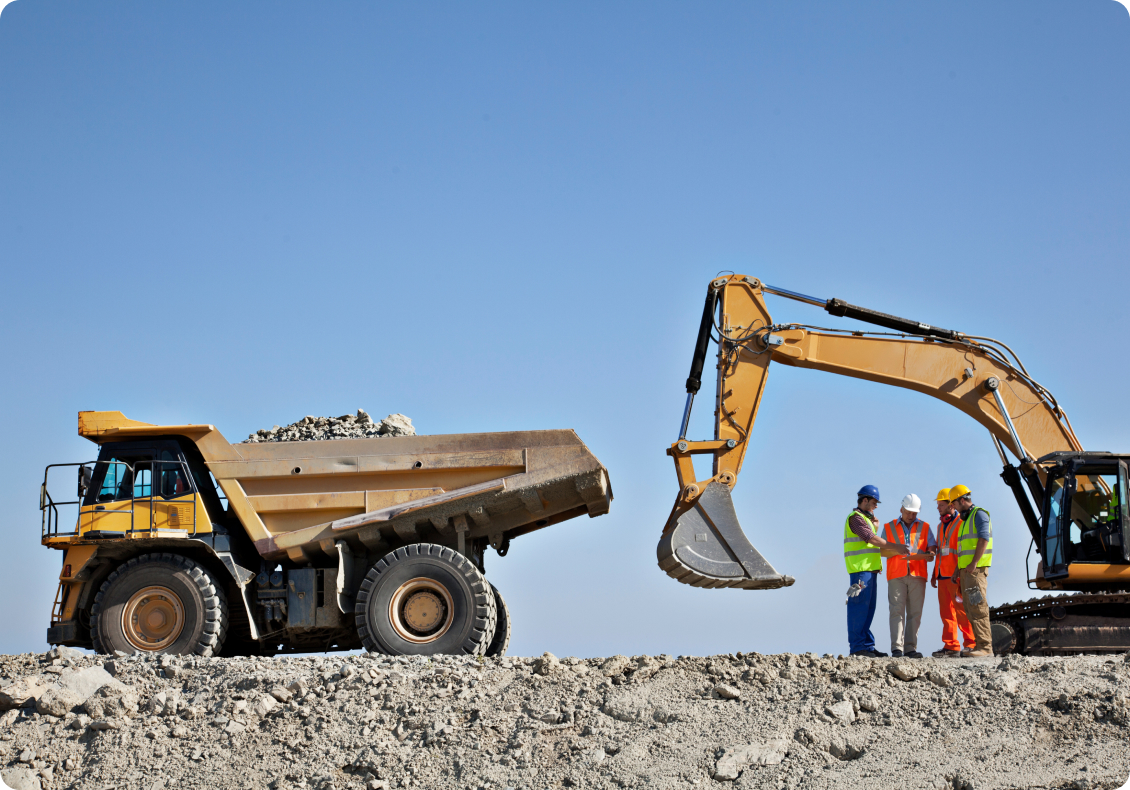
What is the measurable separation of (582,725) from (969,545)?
4759 millimetres

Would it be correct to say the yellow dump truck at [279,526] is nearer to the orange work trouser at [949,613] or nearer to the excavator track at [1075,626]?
the orange work trouser at [949,613]

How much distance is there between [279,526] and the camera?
11.5m

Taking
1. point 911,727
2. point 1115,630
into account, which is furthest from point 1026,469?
point 911,727

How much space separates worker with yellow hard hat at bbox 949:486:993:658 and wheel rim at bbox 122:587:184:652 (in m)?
8.07

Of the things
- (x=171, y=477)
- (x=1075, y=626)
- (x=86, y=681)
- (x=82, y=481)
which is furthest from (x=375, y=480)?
(x=1075, y=626)

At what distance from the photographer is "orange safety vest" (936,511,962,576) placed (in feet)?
37.1

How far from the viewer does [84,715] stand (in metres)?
9.30

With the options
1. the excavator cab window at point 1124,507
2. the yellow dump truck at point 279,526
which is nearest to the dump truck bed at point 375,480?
the yellow dump truck at point 279,526

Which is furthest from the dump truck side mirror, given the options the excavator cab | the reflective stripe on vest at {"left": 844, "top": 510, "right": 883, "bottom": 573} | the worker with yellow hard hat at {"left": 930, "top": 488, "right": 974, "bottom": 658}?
the excavator cab

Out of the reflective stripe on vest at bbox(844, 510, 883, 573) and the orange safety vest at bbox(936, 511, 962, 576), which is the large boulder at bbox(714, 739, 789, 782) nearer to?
the reflective stripe on vest at bbox(844, 510, 883, 573)

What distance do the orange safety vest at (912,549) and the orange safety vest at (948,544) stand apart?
0.20 metres

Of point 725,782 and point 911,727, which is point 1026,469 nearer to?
point 911,727

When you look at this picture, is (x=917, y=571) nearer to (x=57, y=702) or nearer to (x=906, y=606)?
(x=906, y=606)

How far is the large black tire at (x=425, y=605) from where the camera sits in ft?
35.9
